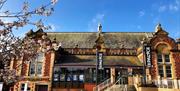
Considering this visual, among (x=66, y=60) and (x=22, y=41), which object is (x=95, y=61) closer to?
(x=66, y=60)

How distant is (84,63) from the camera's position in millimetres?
31484

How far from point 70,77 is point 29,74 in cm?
519

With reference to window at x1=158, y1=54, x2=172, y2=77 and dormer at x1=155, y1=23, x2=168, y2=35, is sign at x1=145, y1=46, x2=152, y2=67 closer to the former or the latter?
window at x1=158, y1=54, x2=172, y2=77

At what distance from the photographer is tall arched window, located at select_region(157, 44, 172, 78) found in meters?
30.7

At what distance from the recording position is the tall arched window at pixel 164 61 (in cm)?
3067

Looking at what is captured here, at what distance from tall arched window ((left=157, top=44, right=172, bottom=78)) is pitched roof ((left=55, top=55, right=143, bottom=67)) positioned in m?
2.42

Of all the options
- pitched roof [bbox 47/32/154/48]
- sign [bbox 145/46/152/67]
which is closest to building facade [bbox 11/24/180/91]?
sign [bbox 145/46/152/67]

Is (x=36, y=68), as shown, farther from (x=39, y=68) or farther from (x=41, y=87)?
(x=41, y=87)

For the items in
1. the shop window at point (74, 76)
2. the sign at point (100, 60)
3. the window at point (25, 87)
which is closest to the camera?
the shop window at point (74, 76)

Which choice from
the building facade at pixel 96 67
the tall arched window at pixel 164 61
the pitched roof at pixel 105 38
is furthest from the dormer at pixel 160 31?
Answer: the pitched roof at pixel 105 38

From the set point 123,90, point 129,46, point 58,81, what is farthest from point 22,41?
point 129,46

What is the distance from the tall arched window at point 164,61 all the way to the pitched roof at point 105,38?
529 centimetres

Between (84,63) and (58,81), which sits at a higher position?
(84,63)

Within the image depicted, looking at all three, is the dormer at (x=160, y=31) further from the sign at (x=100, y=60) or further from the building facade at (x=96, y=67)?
the sign at (x=100, y=60)
